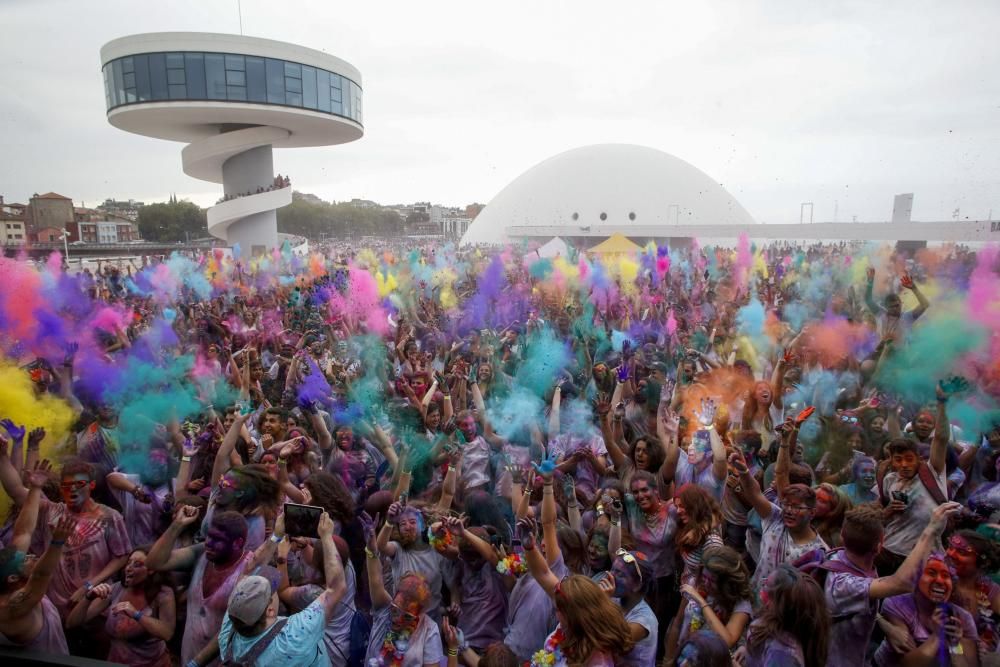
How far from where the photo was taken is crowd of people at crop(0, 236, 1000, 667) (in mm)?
2572

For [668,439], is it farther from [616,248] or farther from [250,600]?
[616,248]

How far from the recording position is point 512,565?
3064 millimetres

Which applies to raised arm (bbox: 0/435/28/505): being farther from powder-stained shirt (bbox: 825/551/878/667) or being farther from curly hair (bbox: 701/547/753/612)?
powder-stained shirt (bbox: 825/551/878/667)

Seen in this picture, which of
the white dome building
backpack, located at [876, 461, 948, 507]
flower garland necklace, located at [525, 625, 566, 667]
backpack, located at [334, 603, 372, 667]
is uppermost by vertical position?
the white dome building

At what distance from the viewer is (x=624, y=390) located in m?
5.54

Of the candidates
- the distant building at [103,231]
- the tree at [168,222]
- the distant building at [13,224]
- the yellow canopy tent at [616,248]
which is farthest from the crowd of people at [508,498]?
the distant building at [103,231]

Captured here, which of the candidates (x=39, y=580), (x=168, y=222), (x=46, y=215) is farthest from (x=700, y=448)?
(x=168, y=222)

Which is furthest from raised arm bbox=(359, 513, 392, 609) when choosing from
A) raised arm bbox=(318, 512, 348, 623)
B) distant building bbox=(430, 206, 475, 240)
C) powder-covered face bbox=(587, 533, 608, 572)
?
distant building bbox=(430, 206, 475, 240)

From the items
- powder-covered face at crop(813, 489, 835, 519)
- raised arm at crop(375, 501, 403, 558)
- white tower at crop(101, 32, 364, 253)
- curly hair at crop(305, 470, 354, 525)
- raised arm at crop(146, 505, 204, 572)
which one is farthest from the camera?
white tower at crop(101, 32, 364, 253)

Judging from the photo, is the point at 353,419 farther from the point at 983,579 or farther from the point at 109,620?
the point at 983,579

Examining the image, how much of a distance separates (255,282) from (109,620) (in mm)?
14013

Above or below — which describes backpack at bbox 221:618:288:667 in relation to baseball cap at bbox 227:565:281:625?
below

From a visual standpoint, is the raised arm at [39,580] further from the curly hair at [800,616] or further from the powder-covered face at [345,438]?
the curly hair at [800,616]

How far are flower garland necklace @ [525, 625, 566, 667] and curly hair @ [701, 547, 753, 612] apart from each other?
2.44 feet
